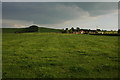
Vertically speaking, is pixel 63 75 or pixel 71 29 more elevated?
pixel 71 29

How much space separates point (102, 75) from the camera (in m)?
11.1

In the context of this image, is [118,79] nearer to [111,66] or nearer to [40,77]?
[111,66]

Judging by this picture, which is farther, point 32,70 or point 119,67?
point 119,67

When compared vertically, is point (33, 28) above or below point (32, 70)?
above

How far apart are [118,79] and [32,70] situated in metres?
7.01

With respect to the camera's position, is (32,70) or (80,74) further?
(32,70)

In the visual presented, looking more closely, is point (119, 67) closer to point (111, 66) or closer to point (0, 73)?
point (111, 66)

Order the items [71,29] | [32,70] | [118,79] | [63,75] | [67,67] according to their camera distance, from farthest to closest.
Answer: [71,29] → [67,67] → [32,70] → [63,75] → [118,79]

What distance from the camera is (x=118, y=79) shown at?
1031 cm

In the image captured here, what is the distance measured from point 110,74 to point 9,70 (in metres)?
8.72

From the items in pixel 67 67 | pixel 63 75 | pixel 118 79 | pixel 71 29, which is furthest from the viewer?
pixel 71 29

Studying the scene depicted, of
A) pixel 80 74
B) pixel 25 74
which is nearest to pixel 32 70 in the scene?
pixel 25 74

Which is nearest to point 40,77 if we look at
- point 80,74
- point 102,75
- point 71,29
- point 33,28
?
point 80,74

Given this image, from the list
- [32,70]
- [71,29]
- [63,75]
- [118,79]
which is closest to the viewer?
[118,79]
